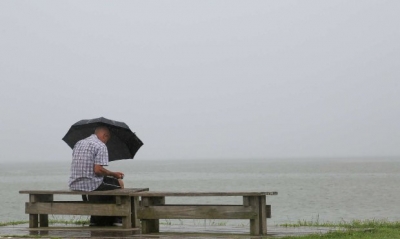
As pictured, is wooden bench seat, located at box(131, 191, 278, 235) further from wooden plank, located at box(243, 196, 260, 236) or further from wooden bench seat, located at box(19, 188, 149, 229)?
wooden bench seat, located at box(19, 188, 149, 229)

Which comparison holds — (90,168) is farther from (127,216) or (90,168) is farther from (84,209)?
(127,216)

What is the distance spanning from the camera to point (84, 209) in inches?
432

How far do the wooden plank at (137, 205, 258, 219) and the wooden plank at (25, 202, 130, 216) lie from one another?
304 mm

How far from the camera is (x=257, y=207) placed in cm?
1020

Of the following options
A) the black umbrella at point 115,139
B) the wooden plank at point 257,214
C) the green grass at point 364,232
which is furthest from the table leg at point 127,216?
the green grass at point 364,232

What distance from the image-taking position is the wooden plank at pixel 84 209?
10.9 metres

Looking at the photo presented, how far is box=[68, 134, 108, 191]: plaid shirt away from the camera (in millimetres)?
11086

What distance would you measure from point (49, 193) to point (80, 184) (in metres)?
0.51

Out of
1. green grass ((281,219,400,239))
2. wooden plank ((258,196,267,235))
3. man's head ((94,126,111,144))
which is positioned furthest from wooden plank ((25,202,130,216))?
green grass ((281,219,400,239))

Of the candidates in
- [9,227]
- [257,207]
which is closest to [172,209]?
[257,207]

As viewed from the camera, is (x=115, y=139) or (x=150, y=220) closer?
(x=150, y=220)

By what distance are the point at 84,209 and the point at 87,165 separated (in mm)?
652

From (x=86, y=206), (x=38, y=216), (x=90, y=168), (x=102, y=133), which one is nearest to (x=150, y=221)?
(x=86, y=206)

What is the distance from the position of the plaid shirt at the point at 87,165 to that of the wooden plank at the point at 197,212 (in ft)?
2.98
